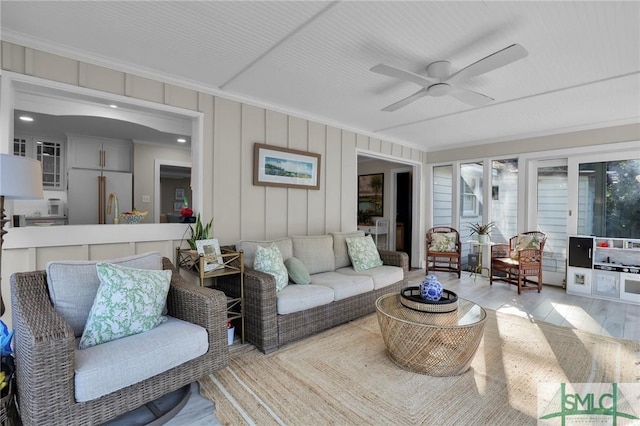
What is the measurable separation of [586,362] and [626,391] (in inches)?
14.6

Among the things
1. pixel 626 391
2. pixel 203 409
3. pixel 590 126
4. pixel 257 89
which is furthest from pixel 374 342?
pixel 590 126

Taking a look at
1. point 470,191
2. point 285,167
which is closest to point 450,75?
point 285,167

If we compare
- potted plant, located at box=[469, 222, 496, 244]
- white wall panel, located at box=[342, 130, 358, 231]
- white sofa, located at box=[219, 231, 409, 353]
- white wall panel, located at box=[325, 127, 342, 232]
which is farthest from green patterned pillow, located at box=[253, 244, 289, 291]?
potted plant, located at box=[469, 222, 496, 244]

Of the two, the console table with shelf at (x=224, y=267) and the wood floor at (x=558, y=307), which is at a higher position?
the console table with shelf at (x=224, y=267)

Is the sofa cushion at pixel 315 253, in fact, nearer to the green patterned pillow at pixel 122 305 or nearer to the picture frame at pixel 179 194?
the green patterned pillow at pixel 122 305

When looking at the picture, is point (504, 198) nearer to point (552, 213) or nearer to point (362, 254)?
→ point (552, 213)

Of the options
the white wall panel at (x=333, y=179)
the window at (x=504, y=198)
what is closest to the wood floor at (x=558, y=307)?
the window at (x=504, y=198)

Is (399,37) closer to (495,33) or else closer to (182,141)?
(495,33)

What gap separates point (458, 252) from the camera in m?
5.25

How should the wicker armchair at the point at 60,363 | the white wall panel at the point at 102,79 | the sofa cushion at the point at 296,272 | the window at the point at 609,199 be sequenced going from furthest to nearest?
the window at the point at 609,199, the sofa cushion at the point at 296,272, the white wall panel at the point at 102,79, the wicker armchair at the point at 60,363

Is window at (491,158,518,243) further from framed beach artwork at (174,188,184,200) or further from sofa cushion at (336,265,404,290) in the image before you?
framed beach artwork at (174,188,184,200)

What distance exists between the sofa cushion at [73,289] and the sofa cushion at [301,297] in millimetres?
1307

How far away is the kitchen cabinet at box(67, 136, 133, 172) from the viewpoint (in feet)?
15.6

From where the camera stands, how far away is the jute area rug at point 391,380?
1775 mm
